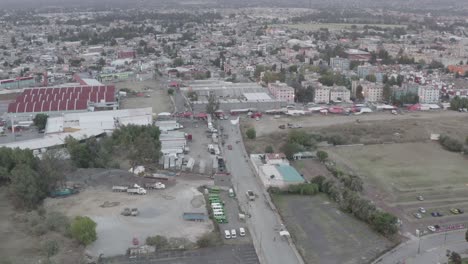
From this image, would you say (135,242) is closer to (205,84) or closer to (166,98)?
(166,98)

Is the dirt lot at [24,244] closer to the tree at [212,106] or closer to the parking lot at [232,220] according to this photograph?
the parking lot at [232,220]

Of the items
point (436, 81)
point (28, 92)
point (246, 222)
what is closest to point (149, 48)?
point (28, 92)

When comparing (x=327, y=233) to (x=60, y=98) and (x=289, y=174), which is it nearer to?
(x=289, y=174)

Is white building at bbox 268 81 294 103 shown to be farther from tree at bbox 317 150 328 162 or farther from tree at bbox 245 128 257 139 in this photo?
tree at bbox 317 150 328 162

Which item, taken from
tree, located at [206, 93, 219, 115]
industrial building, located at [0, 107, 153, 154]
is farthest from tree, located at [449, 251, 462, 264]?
tree, located at [206, 93, 219, 115]

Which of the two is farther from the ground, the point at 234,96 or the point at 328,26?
the point at 328,26

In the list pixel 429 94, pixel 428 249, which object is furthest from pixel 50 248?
pixel 429 94

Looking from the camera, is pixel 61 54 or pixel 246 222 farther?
pixel 61 54
